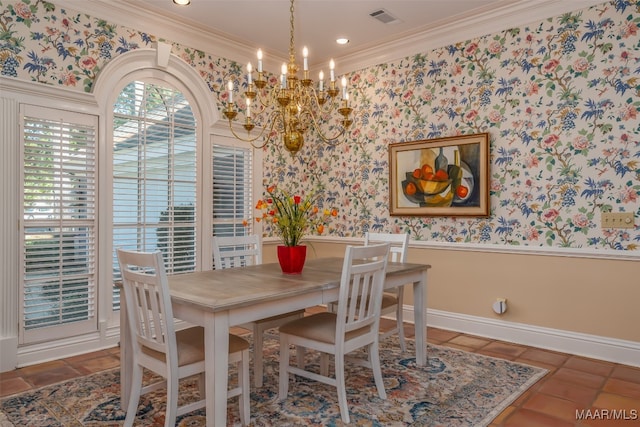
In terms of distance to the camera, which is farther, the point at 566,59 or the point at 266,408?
the point at 566,59

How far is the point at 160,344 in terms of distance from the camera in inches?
79.3

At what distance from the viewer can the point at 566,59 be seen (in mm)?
3465

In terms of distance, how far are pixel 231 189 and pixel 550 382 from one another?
3325 millimetres

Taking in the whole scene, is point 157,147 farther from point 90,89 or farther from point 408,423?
point 408,423

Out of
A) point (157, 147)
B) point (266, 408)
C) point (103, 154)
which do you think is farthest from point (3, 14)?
point (266, 408)

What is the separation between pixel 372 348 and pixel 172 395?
1.17m

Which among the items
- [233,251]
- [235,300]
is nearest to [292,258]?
[233,251]

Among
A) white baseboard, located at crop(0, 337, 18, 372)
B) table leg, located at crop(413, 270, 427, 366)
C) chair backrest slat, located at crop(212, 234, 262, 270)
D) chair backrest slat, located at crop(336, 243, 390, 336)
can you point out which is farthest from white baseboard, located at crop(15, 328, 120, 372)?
table leg, located at crop(413, 270, 427, 366)

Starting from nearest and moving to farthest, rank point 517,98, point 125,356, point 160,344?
point 160,344 < point 125,356 < point 517,98

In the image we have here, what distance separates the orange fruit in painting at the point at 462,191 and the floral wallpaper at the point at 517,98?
0.22 metres

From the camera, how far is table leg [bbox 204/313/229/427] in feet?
6.27

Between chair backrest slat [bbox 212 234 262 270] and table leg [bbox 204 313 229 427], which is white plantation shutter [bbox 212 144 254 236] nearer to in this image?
chair backrest slat [bbox 212 234 262 270]

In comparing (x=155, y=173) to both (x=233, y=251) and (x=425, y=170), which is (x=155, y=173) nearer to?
(x=233, y=251)

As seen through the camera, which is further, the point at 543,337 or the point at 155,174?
the point at 155,174
